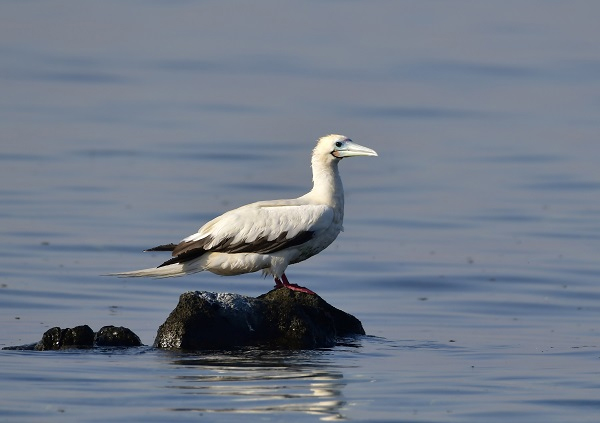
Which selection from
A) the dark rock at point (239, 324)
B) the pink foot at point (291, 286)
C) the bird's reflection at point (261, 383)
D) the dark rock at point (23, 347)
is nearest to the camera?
the bird's reflection at point (261, 383)

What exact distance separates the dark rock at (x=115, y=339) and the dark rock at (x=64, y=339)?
13cm

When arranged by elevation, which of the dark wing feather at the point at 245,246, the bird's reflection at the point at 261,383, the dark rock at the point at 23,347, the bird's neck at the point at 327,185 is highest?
the bird's neck at the point at 327,185

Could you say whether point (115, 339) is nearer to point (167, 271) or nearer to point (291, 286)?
point (167, 271)

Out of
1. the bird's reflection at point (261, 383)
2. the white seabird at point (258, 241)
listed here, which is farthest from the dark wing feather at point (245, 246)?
the bird's reflection at point (261, 383)

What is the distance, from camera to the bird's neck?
17.5m

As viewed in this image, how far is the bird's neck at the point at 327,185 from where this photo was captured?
1752 centimetres

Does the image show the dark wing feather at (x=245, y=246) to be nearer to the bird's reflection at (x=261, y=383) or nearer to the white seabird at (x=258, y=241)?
the white seabird at (x=258, y=241)

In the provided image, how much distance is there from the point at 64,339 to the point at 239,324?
1678mm

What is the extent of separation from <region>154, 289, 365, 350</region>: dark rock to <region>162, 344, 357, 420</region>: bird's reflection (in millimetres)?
245

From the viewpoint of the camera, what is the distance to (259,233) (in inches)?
668

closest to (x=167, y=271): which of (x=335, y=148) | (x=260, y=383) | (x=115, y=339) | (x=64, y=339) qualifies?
(x=115, y=339)

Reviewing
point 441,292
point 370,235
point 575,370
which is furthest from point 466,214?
point 575,370

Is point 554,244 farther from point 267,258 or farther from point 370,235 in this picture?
point 267,258

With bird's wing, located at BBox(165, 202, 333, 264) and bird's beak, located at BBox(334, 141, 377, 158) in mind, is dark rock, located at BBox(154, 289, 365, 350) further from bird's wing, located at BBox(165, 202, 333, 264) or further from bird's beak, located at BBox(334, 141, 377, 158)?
bird's beak, located at BBox(334, 141, 377, 158)
